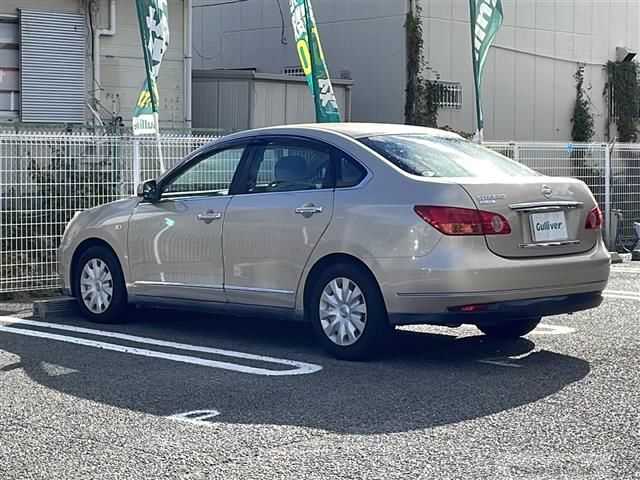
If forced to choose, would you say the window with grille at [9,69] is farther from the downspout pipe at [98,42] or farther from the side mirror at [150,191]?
the side mirror at [150,191]

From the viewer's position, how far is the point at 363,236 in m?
7.18

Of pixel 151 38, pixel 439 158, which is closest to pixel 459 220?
pixel 439 158

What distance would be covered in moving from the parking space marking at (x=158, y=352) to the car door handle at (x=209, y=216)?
3.10ft

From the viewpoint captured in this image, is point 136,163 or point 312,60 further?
point 312,60

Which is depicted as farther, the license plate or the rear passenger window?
the rear passenger window

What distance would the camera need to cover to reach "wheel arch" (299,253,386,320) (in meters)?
7.21

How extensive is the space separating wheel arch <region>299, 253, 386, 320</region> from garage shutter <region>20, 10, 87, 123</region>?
964 centimetres

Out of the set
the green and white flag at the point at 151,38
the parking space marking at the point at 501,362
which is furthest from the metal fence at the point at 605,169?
the parking space marking at the point at 501,362

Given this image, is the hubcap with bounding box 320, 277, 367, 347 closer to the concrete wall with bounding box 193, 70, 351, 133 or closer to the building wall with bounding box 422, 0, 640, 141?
the concrete wall with bounding box 193, 70, 351, 133

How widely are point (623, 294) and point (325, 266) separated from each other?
433cm

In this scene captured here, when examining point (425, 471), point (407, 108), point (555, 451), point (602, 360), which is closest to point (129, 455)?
point (425, 471)

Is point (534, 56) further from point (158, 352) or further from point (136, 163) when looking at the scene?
point (158, 352)

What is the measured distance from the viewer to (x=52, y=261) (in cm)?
1095

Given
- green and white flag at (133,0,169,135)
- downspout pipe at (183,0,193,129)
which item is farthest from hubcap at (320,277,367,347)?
downspout pipe at (183,0,193,129)
